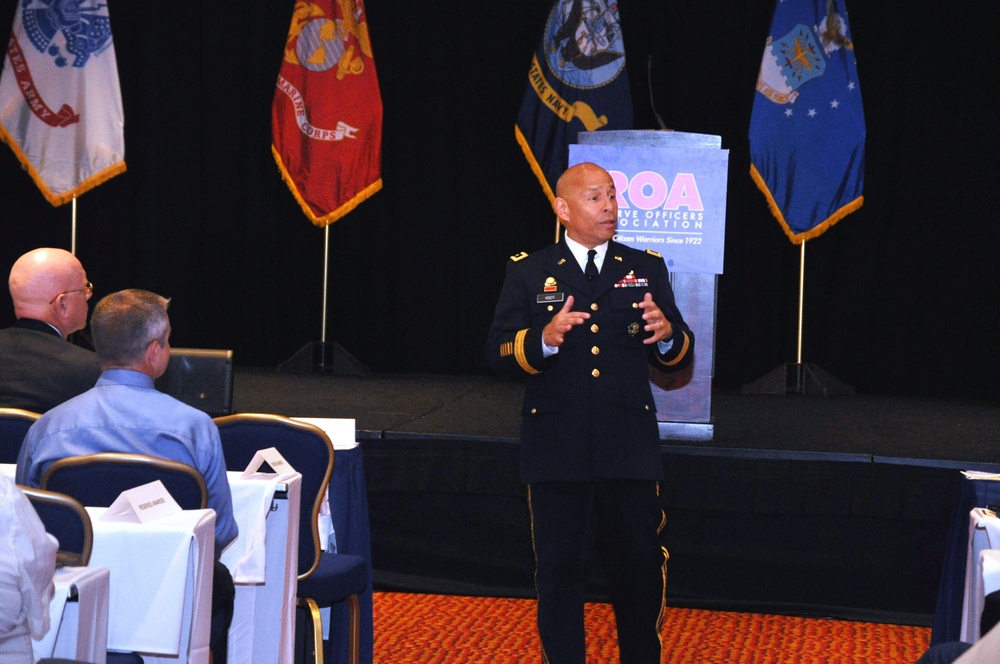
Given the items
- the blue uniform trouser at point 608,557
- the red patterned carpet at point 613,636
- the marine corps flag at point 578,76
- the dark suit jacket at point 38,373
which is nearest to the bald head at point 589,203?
the blue uniform trouser at point 608,557

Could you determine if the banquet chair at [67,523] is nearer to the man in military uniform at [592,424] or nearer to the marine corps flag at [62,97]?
the man in military uniform at [592,424]

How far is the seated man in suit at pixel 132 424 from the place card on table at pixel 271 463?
22cm

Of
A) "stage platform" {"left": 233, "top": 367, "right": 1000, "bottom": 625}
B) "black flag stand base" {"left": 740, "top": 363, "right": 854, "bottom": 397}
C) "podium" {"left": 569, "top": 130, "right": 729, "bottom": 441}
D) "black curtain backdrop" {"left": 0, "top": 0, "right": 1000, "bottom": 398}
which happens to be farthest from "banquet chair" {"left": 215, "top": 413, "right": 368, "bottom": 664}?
"black flag stand base" {"left": 740, "top": 363, "right": 854, "bottom": 397}

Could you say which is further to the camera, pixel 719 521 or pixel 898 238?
pixel 898 238

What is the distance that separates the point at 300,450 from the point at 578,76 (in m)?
4.67

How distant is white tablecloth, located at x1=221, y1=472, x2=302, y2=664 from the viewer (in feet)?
8.54

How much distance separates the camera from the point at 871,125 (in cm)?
715

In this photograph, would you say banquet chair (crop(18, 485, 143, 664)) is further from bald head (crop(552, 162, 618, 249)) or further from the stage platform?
the stage platform

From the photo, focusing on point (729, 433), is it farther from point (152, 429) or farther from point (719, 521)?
point (152, 429)

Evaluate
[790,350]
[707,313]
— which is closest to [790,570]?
[707,313]

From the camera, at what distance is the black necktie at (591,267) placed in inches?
118

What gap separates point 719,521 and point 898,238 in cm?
353

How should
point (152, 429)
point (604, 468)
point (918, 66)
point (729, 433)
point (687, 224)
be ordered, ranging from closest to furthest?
point (152, 429), point (604, 468), point (687, 224), point (729, 433), point (918, 66)

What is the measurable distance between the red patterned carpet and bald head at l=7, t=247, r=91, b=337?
4.73 ft
